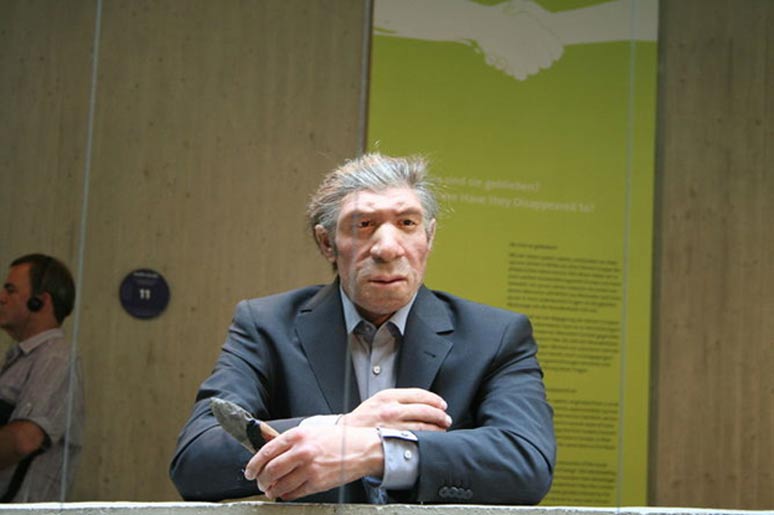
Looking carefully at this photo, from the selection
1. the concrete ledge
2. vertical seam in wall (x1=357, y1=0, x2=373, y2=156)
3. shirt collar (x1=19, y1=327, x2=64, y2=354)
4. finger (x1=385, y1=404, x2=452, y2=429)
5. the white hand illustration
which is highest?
the white hand illustration

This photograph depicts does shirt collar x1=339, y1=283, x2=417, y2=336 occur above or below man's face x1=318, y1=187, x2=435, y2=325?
below

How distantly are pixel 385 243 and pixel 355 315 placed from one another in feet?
0.57

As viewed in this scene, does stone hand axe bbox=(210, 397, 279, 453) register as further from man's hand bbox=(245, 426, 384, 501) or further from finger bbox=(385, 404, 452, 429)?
finger bbox=(385, 404, 452, 429)

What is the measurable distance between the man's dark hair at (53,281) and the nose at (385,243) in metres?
0.67

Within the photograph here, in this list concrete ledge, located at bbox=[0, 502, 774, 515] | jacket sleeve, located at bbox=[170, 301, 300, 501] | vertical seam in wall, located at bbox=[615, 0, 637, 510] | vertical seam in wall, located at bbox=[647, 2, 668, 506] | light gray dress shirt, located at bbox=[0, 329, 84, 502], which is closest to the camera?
concrete ledge, located at bbox=[0, 502, 774, 515]

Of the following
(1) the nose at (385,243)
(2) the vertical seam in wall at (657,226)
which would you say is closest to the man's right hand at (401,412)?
(1) the nose at (385,243)

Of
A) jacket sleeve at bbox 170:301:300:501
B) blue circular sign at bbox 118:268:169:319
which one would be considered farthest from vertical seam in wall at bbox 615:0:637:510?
blue circular sign at bbox 118:268:169:319

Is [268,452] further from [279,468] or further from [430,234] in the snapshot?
[430,234]

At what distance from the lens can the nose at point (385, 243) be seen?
2.63m

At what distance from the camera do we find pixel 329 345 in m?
2.58

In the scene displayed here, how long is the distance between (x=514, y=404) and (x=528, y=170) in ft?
2.22

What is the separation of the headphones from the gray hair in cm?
60

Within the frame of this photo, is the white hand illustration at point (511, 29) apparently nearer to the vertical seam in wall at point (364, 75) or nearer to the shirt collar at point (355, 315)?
the vertical seam in wall at point (364, 75)

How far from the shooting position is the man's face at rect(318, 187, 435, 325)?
2.62 m
